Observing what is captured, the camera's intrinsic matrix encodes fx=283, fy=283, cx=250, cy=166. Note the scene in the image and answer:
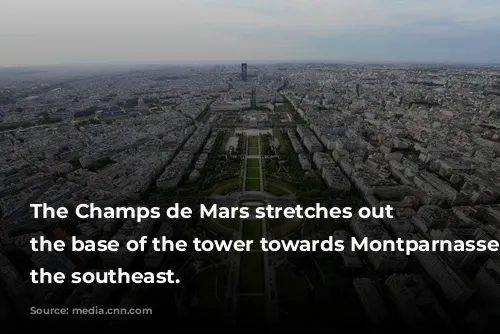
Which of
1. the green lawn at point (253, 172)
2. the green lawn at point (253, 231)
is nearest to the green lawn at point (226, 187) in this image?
the green lawn at point (253, 172)

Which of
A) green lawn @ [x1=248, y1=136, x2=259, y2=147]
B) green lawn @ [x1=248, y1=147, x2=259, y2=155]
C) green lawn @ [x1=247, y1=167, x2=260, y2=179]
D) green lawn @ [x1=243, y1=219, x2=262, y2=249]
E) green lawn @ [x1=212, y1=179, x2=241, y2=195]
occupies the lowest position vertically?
green lawn @ [x1=243, y1=219, x2=262, y2=249]

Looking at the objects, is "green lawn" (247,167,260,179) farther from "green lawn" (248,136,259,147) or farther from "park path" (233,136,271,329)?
"green lawn" (248,136,259,147)

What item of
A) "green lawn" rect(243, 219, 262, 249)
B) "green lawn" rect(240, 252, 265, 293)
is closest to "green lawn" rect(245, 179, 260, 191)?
"green lawn" rect(243, 219, 262, 249)

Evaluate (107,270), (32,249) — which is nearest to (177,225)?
(107,270)

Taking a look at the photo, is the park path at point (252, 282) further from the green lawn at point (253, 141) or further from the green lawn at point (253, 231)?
the green lawn at point (253, 141)

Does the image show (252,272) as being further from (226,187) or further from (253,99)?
(253,99)

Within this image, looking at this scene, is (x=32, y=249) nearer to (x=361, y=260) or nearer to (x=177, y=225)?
(x=177, y=225)
